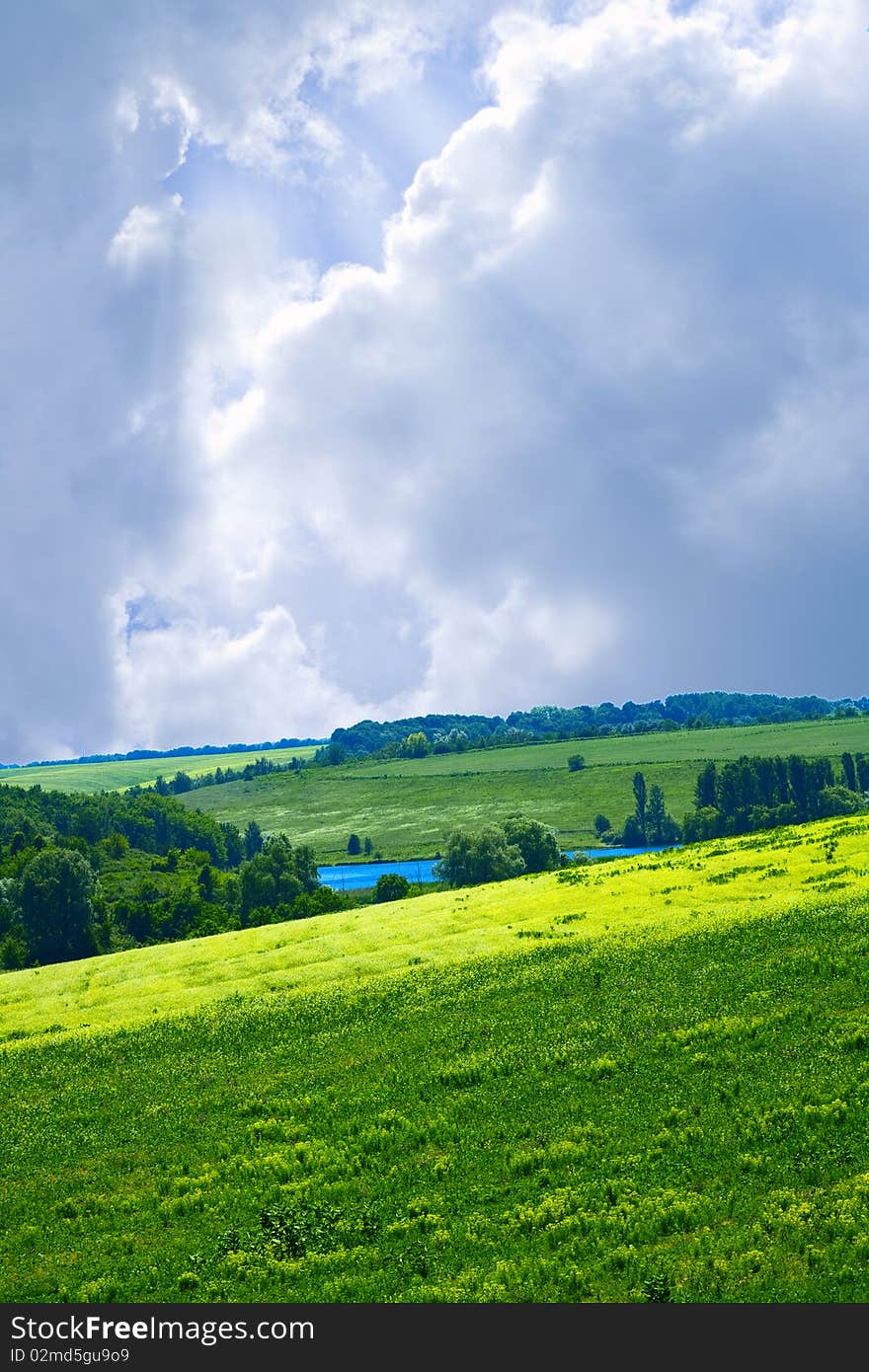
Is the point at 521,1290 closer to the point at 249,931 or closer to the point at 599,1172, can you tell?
the point at 599,1172

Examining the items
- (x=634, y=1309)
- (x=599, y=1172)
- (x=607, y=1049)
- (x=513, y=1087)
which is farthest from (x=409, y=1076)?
(x=634, y=1309)

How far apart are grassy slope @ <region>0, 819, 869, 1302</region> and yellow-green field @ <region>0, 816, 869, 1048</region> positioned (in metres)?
0.41

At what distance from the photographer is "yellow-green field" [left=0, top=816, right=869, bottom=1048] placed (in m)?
44.3

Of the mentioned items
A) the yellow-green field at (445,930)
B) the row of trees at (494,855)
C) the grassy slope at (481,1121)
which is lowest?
the row of trees at (494,855)

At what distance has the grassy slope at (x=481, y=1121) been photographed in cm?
2141

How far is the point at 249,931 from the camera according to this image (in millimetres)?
60438

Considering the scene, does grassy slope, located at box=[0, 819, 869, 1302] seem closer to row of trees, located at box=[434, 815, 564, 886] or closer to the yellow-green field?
the yellow-green field

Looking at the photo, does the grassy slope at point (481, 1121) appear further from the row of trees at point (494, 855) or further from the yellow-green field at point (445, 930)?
the row of trees at point (494, 855)

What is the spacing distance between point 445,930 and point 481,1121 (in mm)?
23500

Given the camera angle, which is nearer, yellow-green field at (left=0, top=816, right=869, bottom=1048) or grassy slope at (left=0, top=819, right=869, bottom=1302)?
grassy slope at (left=0, top=819, right=869, bottom=1302)

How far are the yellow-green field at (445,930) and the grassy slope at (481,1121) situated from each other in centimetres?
41

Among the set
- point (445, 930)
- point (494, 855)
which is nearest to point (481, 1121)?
point (445, 930)

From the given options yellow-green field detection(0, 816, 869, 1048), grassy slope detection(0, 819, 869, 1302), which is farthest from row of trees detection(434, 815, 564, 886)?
grassy slope detection(0, 819, 869, 1302)

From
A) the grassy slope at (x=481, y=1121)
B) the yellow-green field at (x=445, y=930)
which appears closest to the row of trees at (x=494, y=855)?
the yellow-green field at (x=445, y=930)
